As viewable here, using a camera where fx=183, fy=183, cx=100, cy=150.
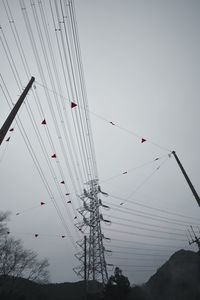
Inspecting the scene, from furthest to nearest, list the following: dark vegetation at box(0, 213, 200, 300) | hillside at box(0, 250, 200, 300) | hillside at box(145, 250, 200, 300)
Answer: hillside at box(145, 250, 200, 300), hillside at box(0, 250, 200, 300), dark vegetation at box(0, 213, 200, 300)

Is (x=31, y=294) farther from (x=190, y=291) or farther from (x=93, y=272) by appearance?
(x=190, y=291)

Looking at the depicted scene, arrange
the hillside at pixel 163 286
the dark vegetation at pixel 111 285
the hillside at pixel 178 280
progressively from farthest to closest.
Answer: the hillside at pixel 178 280 → the hillside at pixel 163 286 → the dark vegetation at pixel 111 285

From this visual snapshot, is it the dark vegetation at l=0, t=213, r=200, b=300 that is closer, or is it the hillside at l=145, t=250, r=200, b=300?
the dark vegetation at l=0, t=213, r=200, b=300

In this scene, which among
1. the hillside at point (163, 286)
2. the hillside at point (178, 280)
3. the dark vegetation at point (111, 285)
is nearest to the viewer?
the dark vegetation at point (111, 285)

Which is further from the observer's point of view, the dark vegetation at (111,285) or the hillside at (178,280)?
the hillside at (178,280)

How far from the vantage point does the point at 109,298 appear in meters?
16.9

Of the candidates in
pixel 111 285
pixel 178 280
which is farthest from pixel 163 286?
pixel 111 285

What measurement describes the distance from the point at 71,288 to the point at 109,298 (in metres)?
48.7

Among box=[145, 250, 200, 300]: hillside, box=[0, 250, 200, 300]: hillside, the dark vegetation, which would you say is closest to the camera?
the dark vegetation

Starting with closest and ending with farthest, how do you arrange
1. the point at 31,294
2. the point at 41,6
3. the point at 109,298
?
the point at 41,6 → the point at 109,298 → the point at 31,294

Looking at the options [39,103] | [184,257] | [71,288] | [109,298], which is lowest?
[109,298]

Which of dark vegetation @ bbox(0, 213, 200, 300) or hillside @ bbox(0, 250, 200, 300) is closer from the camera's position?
dark vegetation @ bbox(0, 213, 200, 300)

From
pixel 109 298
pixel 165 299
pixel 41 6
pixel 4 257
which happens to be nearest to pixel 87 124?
pixel 41 6

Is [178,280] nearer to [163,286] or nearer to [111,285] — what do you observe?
[163,286]
